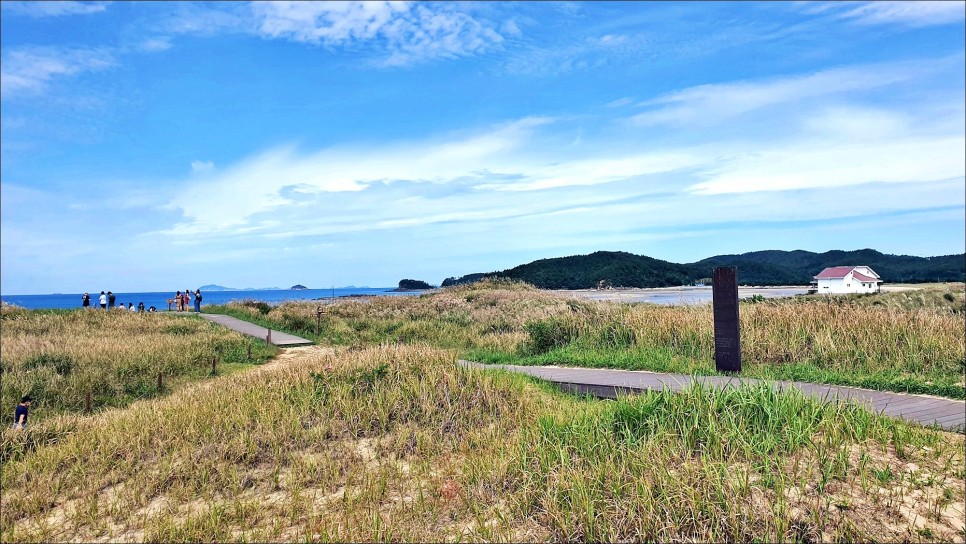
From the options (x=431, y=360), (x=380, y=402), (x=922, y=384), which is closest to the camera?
(x=380, y=402)

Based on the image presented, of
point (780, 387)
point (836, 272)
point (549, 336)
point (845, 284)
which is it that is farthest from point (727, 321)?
point (836, 272)

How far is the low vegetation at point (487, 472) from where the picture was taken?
4602mm

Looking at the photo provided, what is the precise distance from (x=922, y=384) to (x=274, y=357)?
56.7ft

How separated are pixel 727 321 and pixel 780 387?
4438 millimetres

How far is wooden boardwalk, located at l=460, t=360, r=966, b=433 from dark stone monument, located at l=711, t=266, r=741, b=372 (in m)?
0.99

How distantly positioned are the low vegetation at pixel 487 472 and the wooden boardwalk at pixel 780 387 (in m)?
0.91

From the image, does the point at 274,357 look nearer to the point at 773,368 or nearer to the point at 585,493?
the point at 773,368

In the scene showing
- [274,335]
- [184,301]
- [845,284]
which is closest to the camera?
[274,335]

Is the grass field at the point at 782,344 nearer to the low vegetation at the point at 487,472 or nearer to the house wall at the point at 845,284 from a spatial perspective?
the low vegetation at the point at 487,472

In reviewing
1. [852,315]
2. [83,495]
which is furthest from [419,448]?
[852,315]

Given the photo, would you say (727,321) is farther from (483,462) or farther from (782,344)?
(483,462)

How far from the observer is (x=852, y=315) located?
42.9 ft

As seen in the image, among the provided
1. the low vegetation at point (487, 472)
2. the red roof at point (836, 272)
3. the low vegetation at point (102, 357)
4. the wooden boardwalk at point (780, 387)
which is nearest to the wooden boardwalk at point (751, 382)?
the wooden boardwalk at point (780, 387)

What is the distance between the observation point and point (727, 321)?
1112 centimetres
